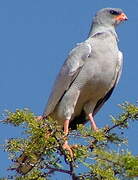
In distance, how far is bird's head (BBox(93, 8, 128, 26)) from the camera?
37.9 ft

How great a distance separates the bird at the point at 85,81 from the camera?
1062 cm

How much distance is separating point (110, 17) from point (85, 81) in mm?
1539

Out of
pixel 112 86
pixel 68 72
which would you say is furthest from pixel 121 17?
pixel 68 72

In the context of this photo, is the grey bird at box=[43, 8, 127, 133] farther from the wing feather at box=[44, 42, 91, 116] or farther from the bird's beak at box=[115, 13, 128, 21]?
the bird's beak at box=[115, 13, 128, 21]

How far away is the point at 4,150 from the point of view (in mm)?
7766

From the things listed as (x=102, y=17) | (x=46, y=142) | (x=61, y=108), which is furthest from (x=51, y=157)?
(x=102, y=17)

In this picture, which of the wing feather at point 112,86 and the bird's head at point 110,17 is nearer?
the wing feather at point 112,86

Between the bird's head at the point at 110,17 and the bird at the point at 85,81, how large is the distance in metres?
0.48

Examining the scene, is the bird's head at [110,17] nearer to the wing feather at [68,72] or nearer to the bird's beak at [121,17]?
the bird's beak at [121,17]

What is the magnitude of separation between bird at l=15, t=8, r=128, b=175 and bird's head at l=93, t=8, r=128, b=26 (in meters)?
0.48

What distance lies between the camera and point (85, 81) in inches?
419

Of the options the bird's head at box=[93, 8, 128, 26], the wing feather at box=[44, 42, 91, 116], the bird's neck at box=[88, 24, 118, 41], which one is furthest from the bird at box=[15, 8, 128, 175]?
the bird's head at box=[93, 8, 128, 26]

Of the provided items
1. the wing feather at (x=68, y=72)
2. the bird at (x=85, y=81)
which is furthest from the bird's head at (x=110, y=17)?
the wing feather at (x=68, y=72)

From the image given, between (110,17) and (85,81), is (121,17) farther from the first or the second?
(85,81)
